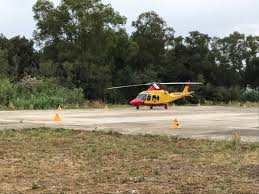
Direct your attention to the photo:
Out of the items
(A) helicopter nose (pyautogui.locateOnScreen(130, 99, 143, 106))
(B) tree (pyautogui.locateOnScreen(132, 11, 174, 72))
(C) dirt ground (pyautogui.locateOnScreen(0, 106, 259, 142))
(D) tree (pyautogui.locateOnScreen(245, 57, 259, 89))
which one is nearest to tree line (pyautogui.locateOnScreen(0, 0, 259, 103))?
(B) tree (pyautogui.locateOnScreen(132, 11, 174, 72))

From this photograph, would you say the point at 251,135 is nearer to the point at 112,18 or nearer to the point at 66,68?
the point at 66,68

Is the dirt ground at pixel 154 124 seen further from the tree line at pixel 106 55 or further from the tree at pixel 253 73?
the tree at pixel 253 73

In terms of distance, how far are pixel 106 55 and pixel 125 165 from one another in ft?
187

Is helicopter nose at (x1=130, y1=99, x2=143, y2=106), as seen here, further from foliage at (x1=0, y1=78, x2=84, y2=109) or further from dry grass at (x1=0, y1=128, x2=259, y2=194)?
dry grass at (x1=0, y1=128, x2=259, y2=194)

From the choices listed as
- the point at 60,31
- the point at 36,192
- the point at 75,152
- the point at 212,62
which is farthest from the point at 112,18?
the point at 36,192

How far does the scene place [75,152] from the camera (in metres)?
12.6

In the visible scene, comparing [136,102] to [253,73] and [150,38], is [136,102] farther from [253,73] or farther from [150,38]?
[253,73]

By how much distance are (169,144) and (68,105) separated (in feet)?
107

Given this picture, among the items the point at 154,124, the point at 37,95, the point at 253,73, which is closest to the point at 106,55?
the point at 37,95

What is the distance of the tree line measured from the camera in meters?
60.6

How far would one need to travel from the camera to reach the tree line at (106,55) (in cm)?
6059

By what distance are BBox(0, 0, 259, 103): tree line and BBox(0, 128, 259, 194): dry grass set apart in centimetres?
3799

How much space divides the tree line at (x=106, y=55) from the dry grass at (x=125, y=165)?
38.0 m

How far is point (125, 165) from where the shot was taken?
10586 mm
